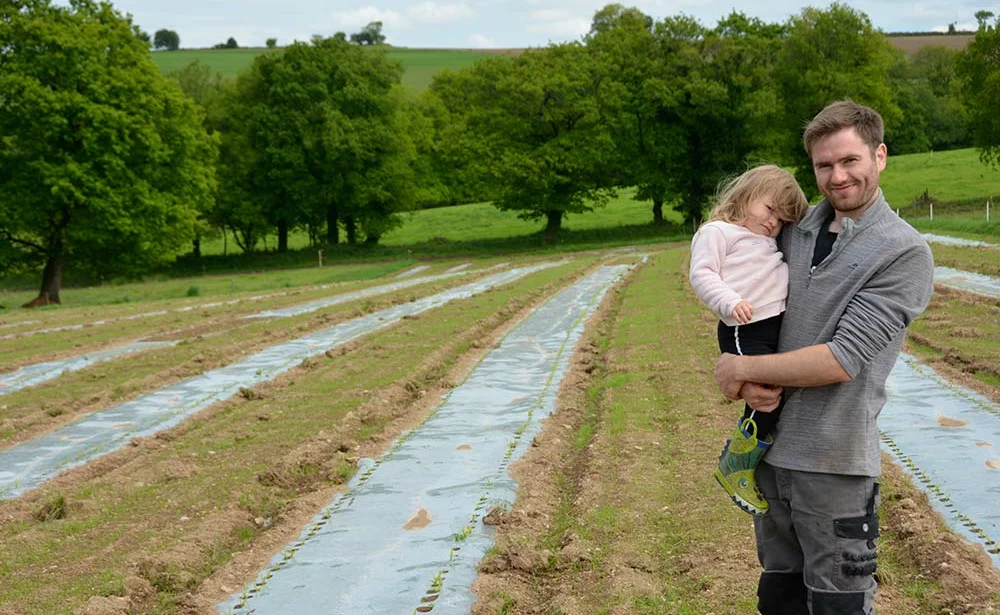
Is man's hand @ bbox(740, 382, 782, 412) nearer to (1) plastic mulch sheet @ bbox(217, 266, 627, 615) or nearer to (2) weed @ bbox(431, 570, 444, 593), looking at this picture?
(1) plastic mulch sheet @ bbox(217, 266, 627, 615)

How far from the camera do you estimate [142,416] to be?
12.1 metres

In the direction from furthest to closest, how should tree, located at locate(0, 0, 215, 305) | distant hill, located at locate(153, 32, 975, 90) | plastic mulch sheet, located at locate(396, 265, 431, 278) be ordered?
A: distant hill, located at locate(153, 32, 975, 90), plastic mulch sheet, located at locate(396, 265, 431, 278), tree, located at locate(0, 0, 215, 305)

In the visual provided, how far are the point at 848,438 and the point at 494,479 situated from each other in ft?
17.2

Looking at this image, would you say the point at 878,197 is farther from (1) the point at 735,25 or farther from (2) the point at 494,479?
(1) the point at 735,25

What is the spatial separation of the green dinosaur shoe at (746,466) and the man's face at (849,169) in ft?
2.92

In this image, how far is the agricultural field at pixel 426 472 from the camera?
6.03 metres

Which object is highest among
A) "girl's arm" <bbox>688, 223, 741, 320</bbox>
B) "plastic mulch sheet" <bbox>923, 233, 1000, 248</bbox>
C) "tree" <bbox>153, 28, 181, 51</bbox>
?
"tree" <bbox>153, 28, 181, 51</bbox>

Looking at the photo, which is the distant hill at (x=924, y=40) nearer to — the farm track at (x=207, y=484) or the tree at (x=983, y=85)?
the tree at (x=983, y=85)

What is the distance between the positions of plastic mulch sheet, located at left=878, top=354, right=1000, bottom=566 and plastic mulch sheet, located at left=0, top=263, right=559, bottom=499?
26.3 feet

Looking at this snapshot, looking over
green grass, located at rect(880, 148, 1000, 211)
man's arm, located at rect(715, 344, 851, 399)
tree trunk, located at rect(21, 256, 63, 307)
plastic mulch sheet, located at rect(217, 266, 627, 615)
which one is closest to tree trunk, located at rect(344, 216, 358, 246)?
tree trunk, located at rect(21, 256, 63, 307)

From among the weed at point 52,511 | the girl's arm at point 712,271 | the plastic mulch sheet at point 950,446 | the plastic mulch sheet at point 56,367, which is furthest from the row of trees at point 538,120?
the girl's arm at point 712,271

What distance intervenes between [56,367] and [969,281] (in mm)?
17588

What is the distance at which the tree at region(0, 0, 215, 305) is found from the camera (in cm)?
3606

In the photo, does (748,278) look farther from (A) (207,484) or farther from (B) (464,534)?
(A) (207,484)
